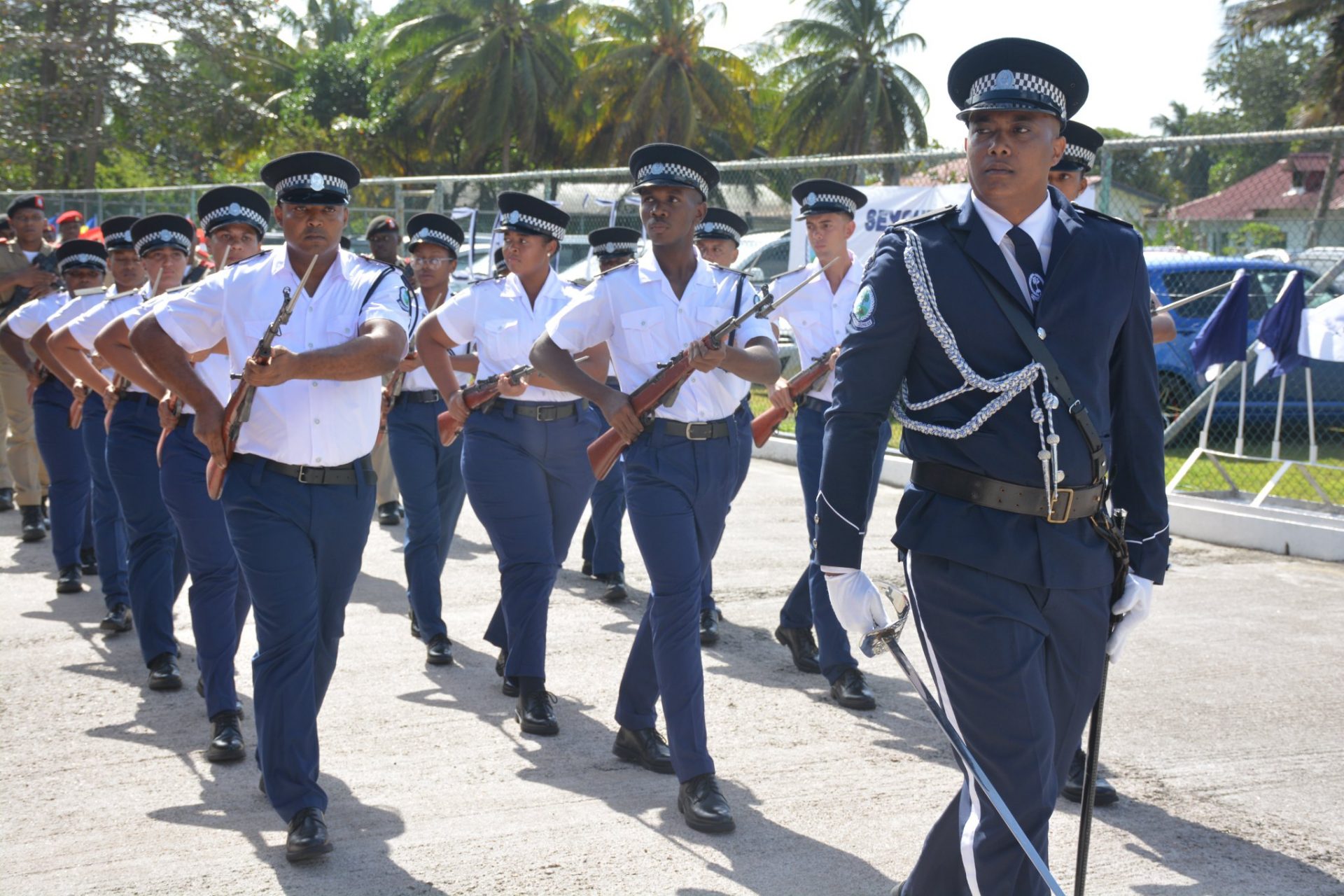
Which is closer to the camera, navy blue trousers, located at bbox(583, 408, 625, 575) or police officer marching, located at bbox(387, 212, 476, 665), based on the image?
police officer marching, located at bbox(387, 212, 476, 665)

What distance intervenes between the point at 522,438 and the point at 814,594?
4.83 feet

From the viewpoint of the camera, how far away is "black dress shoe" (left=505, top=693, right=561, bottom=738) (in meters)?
5.58

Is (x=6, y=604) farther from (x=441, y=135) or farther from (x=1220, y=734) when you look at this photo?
(x=441, y=135)

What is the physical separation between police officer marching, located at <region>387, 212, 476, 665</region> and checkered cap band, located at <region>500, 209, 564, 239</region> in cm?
64

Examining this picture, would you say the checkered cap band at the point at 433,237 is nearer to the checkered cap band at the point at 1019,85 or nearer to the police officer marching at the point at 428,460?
the police officer marching at the point at 428,460

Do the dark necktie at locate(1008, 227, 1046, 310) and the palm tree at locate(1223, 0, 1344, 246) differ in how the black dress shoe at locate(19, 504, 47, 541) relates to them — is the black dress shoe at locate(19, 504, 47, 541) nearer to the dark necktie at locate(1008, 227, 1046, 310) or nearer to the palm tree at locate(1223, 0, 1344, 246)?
the dark necktie at locate(1008, 227, 1046, 310)

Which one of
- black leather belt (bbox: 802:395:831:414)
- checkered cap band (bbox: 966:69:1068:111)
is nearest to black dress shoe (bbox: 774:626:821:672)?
black leather belt (bbox: 802:395:831:414)

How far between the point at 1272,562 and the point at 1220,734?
12.6 feet

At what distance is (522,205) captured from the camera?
6.26 metres

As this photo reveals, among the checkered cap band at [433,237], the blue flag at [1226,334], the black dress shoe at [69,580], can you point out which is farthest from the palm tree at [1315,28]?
the black dress shoe at [69,580]

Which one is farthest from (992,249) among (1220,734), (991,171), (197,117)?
(197,117)

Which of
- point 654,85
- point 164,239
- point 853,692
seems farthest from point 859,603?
point 654,85

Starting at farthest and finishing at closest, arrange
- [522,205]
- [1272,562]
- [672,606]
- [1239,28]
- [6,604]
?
1. [1239,28]
2. [1272,562]
3. [6,604]
4. [522,205]
5. [672,606]

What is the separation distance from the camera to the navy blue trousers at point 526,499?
588 centimetres
